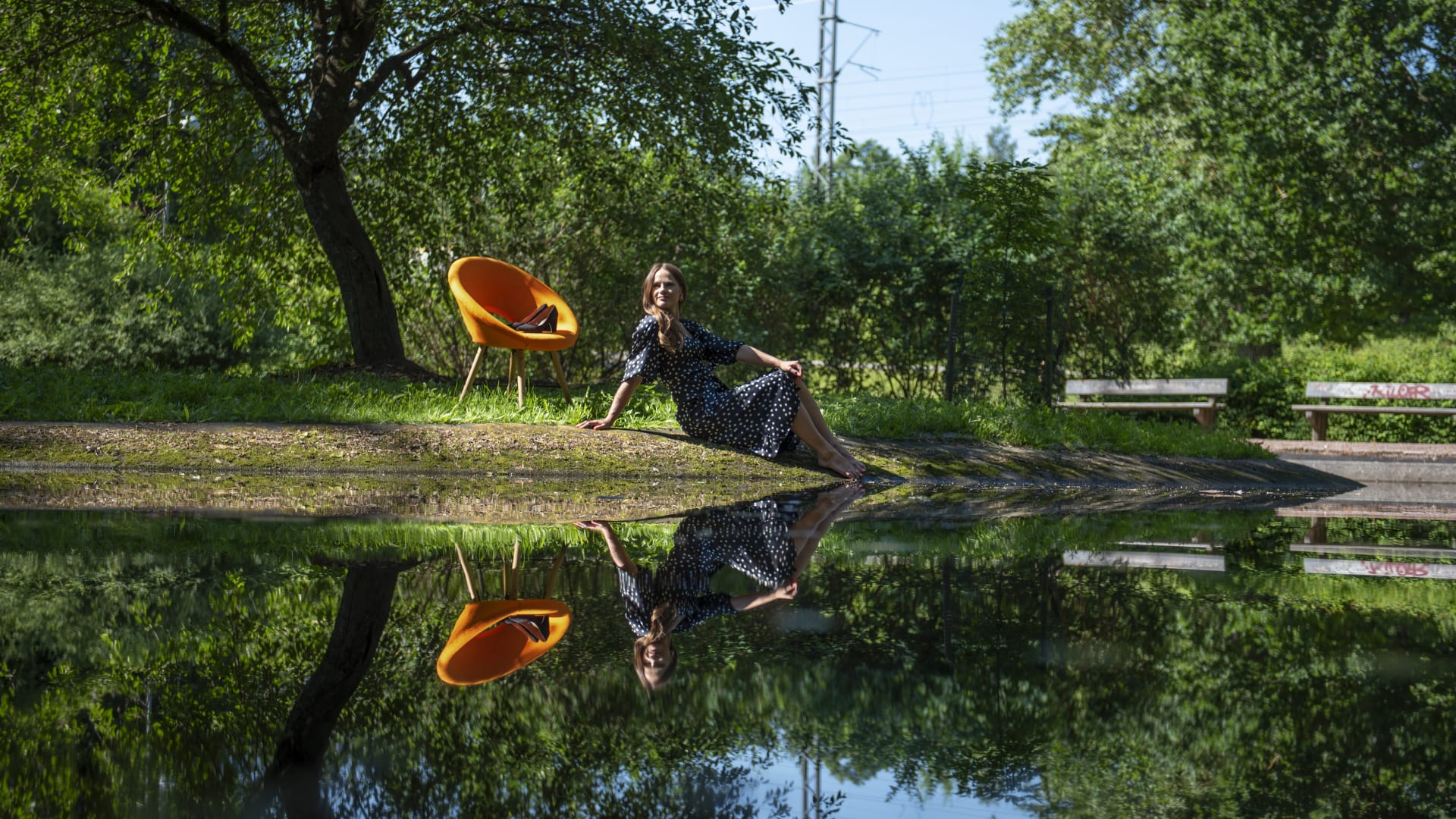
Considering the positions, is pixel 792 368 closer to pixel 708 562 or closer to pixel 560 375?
pixel 708 562

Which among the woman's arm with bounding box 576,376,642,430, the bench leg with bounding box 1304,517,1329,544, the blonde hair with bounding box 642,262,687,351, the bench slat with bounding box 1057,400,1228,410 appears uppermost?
the blonde hair with bounding box 642,262,687,351

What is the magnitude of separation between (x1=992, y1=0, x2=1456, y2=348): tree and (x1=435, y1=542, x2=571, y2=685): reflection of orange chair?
1610cm

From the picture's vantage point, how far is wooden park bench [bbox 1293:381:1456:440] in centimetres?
1354

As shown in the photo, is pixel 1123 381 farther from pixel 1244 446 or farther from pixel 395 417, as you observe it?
pixel 395 417

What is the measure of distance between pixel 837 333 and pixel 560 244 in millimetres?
3640

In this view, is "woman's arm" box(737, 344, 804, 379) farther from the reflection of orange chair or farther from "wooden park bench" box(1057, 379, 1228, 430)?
"wooden park bench" box(1057, 379, 1228, 430)

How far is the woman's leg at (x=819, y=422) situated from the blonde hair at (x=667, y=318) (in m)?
0.88

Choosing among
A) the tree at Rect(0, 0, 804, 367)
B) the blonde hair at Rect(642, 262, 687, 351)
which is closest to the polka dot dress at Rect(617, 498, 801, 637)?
the blonde hair at Rect(642, 262, 687, 351)

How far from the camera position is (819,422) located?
7.98 metres

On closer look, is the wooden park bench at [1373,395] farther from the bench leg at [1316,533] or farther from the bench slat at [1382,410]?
the bench leg at [1316,533]

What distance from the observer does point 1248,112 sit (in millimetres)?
17672

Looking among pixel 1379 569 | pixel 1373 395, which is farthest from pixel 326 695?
pixel 1373 395

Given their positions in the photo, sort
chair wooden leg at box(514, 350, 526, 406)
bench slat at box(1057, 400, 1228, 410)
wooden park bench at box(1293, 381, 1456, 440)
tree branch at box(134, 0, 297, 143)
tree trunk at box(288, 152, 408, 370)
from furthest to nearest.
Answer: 1. bench slat at box(1057, 400, 1228, 410)
2. wooden park bench at box(1293, 381, 1456, 440)
3. tree trunk at box(288, 152, 408, 370)
4. tree branch at box(134, 0, 297, 143)
5. chair wooden leg at box(514, 350, 526, 406)

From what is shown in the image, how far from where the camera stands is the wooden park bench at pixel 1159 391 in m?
14.2
